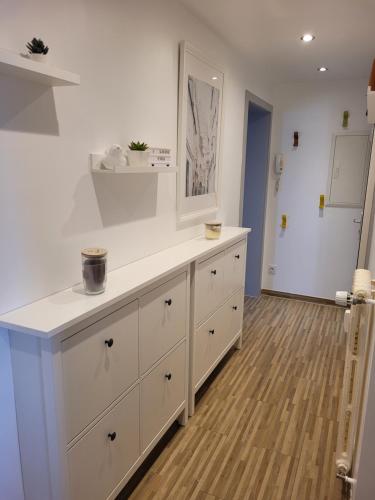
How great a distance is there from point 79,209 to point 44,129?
0.35 metres

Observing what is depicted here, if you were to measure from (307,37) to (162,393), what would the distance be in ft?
8.50

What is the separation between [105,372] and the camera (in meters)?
1.46

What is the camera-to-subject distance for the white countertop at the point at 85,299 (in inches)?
47.6

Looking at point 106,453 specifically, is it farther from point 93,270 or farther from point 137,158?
point 137,158

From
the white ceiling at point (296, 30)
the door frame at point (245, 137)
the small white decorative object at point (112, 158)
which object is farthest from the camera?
the door frame at point (245, 137)

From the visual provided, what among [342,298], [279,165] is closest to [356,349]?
[342,298]

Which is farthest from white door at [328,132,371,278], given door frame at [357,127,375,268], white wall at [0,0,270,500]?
white wall at [0,0,270,500]

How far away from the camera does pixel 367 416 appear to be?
113 cm

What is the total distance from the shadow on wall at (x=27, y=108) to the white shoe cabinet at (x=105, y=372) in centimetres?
63

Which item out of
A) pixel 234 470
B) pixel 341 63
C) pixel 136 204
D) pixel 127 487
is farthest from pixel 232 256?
A: pixel 341 63

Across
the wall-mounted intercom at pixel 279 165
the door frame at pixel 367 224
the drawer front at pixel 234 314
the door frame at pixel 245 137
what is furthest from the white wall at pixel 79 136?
the wall-mounted intercom at pixel 279 165

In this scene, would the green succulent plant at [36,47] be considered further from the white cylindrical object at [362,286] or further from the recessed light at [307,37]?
the recessed light at [307,37]

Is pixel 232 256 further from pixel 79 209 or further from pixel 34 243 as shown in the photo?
pixel 34 243

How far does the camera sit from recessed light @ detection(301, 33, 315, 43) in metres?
2.69
